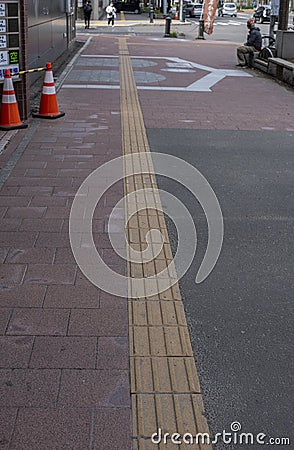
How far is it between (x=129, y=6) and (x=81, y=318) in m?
78.6

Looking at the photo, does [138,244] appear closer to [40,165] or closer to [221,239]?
[221,239]

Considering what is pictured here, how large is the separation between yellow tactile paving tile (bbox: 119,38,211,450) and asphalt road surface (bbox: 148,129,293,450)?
0.09m

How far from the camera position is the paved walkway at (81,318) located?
3.30 m

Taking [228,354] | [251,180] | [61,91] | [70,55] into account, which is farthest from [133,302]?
[70,55]

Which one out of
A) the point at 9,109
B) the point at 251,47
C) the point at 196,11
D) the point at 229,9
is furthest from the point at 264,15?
the point at 9,109

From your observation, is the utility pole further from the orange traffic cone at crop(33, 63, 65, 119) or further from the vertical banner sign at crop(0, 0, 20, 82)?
the vertical banner sign at crop(0, 0, 20, 82)

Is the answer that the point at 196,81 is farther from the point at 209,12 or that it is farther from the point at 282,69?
the point at 209,12

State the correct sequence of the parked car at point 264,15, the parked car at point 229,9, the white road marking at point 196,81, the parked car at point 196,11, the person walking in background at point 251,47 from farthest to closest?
the parked car at point 229,9 → the parked car at point 196,11 → the parked car at point 264,15 → the person walking in background at point 251,47 → the white road marking at point 196,81

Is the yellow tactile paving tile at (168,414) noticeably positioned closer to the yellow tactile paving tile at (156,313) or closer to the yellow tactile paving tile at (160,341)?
the yellow tactile paving tile at (160,341)

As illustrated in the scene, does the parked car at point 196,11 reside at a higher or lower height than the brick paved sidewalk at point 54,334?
higher

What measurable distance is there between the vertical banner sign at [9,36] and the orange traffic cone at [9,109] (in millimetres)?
255

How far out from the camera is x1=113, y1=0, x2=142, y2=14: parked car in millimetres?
77375

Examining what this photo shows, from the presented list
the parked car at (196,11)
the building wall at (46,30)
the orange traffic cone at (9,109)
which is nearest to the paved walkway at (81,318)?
the orange traffic cone at (9,109)

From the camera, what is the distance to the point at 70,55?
904 inches
